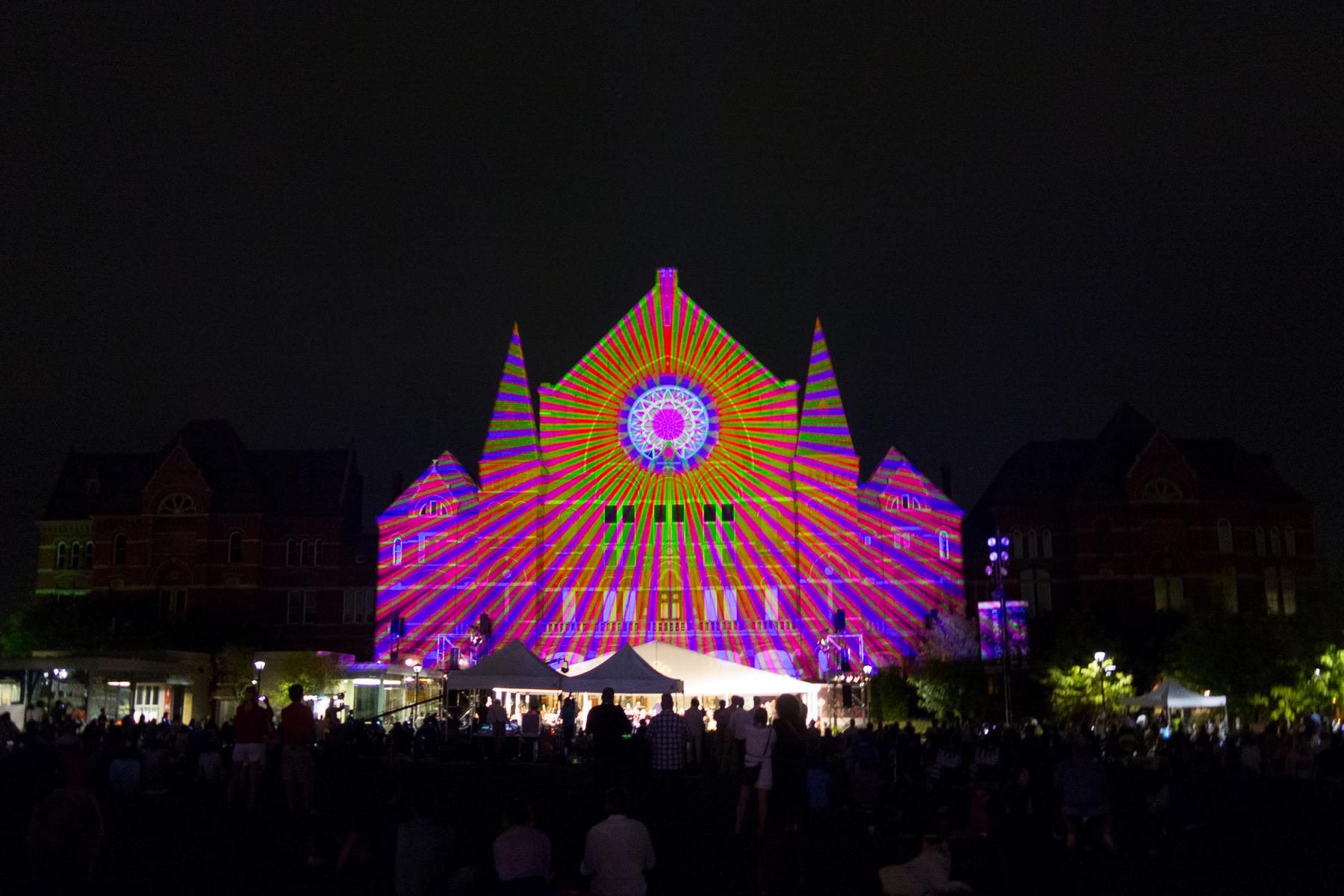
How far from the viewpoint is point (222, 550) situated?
63875 millimetres

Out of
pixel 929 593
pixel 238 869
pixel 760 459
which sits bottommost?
pixel 238 869

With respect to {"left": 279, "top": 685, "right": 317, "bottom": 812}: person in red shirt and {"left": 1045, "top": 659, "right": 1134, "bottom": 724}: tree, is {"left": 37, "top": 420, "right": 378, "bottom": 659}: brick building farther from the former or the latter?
{"left": 279, "top": 685, "right": 317, "bottom": 812}: person in red shirt

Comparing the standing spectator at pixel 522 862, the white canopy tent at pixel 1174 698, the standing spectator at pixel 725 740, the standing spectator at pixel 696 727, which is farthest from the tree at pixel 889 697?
the standing spectator at pixel 522 862

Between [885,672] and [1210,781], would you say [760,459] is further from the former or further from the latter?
[1210,781]

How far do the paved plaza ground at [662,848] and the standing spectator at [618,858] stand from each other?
1.00 metres

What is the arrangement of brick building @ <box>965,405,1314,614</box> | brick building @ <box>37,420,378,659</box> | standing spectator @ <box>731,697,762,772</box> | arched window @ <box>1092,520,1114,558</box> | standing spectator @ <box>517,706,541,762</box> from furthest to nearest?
brick building @ <box>37,420,378,659</box> < arched window @ <box>1092,520,1114,558</box> < brick building @ <box>965,405,1314,614</box> < standing spectator @ <box>517,706,541,762</box> < standing spectator @ <box>731,697,762,772</box>

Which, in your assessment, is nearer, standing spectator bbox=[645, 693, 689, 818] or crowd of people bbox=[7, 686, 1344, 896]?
crowd of people bbox=[7, 686, 1344, 896]

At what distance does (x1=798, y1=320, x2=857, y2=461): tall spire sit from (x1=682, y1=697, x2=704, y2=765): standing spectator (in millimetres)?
33945

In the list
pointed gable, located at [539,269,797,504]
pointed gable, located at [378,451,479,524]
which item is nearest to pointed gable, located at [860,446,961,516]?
pointed gable, located at [539,269,797,504]

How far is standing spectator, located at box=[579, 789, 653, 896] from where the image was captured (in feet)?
29.9

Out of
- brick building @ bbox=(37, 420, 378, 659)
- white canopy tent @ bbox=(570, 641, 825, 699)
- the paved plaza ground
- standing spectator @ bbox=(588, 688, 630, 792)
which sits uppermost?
brick building @ bbox=(37, 420, 378, 659)

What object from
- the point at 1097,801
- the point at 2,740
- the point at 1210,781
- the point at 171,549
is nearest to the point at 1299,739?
the point at 1210,781

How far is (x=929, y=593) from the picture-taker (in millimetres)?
62125

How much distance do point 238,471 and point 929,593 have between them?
116 ft
